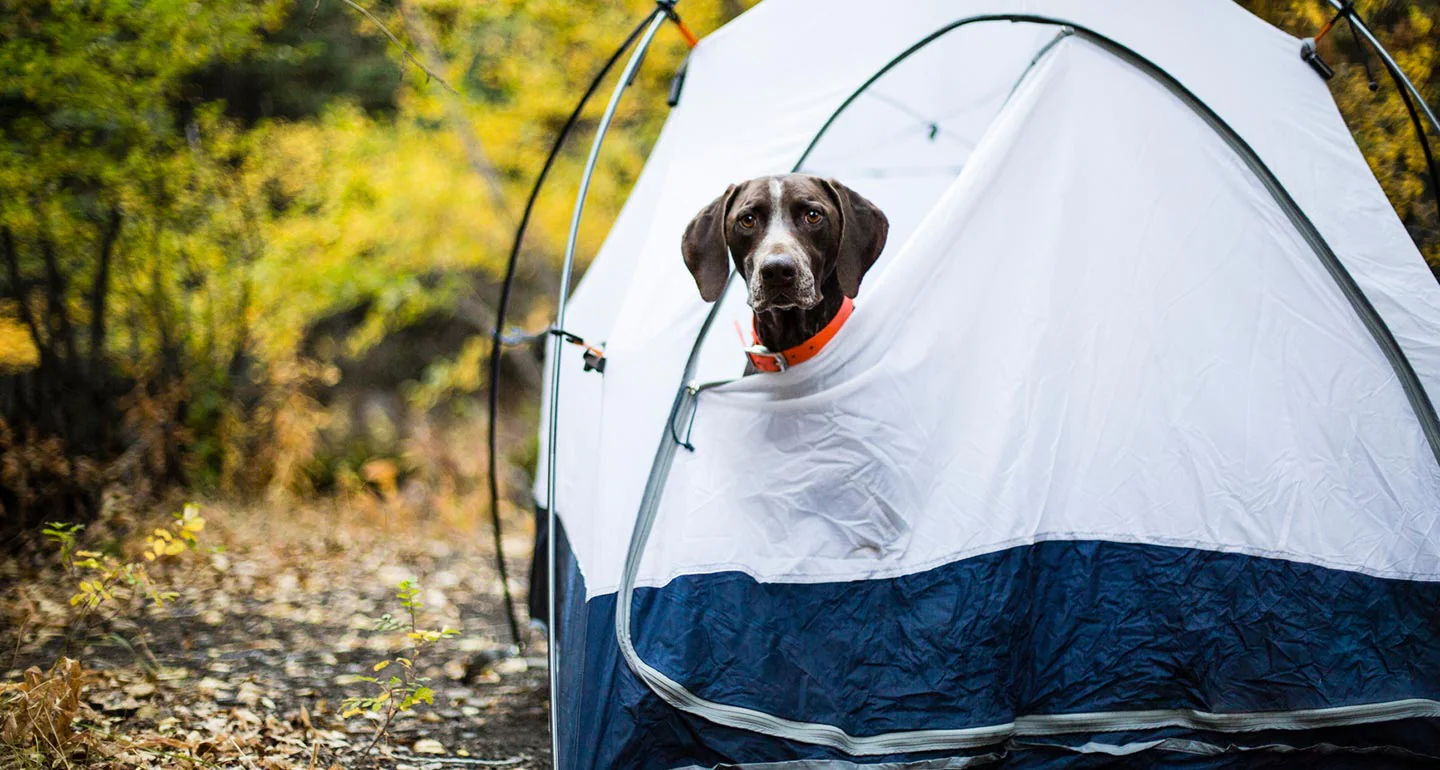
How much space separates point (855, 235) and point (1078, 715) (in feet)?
4.92

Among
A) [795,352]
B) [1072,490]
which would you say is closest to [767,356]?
[795,352]

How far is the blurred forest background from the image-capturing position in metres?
4.43

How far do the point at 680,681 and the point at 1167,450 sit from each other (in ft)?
4.86

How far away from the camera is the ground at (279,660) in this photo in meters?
3.11

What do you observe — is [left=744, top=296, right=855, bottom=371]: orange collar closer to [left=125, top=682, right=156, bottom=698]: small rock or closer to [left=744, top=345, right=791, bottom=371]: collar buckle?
[left=744, top=345, right=791, bottom=371]: collar buckle

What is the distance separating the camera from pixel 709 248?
3033 mm

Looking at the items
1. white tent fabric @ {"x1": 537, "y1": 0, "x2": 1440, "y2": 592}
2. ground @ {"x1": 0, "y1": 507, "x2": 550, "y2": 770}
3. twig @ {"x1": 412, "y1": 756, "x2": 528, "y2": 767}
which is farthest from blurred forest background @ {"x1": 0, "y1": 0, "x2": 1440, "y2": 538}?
twig @ {"x1": 412, "y1": 756, "x2": 528, "y2": 767}

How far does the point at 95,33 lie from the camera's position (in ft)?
14.4

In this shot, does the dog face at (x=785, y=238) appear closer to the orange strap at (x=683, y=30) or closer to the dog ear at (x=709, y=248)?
the dog ear at (x=709, y=248)

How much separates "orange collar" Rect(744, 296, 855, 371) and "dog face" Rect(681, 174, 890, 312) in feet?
0.30

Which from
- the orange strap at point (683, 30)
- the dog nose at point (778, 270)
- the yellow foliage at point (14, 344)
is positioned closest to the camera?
the dog nose at point (778, 270)

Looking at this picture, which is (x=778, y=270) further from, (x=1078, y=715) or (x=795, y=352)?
(x=1078, y=715)

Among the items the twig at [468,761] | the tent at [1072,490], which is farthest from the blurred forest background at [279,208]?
the twig at [468,761]

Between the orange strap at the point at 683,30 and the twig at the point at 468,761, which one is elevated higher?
the orange strap at the point at 683,30
